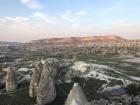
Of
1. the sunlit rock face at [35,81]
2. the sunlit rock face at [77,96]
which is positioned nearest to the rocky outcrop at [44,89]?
the sunlit rock face at [35,81]

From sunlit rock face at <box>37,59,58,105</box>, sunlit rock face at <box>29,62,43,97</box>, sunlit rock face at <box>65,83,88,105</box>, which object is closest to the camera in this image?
sunlit rock face at <box>65,83,88,105</box>

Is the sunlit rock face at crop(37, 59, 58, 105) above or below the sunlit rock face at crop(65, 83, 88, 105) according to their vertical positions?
below

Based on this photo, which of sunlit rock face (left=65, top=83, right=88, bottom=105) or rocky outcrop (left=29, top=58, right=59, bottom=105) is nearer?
sunlit rock face (left=65, top=83, right=88, bottom=105)

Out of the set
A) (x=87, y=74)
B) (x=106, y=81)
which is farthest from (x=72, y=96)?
(x=87, y=74)

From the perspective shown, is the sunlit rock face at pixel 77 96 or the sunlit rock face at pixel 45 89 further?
the sunlit rock face at pixel 45 89

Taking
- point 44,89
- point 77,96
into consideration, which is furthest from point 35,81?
point 77,96

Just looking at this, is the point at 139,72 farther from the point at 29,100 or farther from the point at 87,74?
the point at 29,100

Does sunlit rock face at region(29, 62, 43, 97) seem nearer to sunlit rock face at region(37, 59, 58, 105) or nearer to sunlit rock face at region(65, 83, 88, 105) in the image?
sunlit rock face at region(37, 59, 58, 105)

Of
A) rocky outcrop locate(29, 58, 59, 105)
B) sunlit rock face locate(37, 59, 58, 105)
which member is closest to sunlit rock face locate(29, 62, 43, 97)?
rocky outcrop locate(29, 58, 59, 105)

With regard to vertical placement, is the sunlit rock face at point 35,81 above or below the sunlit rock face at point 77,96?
below

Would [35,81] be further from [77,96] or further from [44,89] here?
[77,96]

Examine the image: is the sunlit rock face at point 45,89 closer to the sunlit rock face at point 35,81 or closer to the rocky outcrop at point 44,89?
the rocky outcrop at point 44,89
